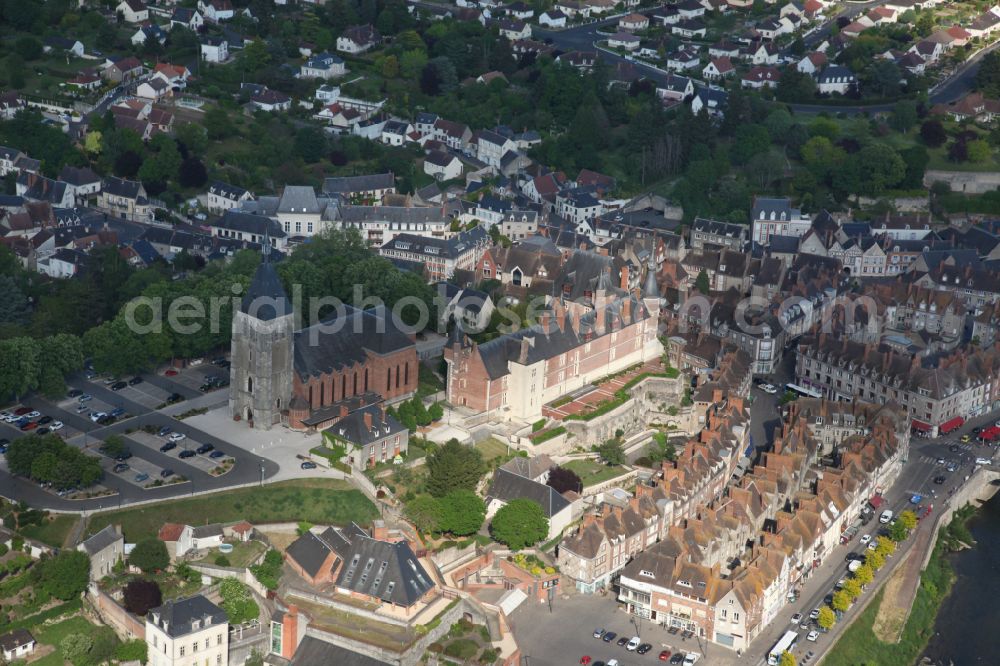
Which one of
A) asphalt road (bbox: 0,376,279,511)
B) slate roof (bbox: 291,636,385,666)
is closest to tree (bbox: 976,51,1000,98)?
asphalt road (bbox: 0,376,279,511)

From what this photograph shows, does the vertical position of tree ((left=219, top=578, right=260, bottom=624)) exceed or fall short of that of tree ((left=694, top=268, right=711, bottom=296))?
it falls short

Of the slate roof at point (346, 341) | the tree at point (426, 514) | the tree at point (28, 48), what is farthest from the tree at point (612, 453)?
the tree at point (28, 48)

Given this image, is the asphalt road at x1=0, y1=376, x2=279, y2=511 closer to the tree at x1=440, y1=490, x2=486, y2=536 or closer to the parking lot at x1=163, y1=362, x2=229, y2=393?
the parking lot at x1=163, y1=362, x2=229, y2=393

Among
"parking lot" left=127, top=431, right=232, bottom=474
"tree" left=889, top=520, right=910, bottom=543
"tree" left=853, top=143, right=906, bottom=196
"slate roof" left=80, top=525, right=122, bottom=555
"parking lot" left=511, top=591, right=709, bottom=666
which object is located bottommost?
"parking lot" left=511, top=591, right=709, bottom=666

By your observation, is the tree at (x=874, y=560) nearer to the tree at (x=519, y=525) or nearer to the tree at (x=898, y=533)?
the tree at (x=898, y=533)

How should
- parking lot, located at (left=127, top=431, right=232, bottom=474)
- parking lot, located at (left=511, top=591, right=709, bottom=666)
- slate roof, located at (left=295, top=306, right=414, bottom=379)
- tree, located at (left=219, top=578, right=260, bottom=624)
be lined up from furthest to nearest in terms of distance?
slate roof, located at (left=295, top=306, right=414, bottom=379)
parking lot, located at (left=127, top=431, right=232, bottom=474)
parking lot, located at (left=511, top=591, right=709, bottom=666)
tree, located at (left=219, top=578, right=260, bottom=624)

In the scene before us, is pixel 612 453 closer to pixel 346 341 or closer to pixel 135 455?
pixel 346 341

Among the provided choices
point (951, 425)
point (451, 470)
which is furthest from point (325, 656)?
point (951, 425)

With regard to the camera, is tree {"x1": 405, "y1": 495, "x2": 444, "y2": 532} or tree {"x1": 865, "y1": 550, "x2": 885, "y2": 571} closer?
tree {"x1": 405, "y1": 495, "x2": 444, "y2": 532}
